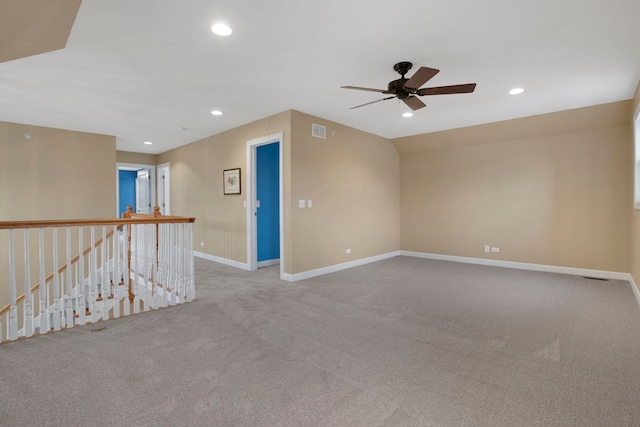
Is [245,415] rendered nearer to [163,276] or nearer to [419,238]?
[163,276]

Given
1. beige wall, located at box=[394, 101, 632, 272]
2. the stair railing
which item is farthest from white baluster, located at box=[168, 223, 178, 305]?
beige wall, located at box=[394, 101, 632, 272]

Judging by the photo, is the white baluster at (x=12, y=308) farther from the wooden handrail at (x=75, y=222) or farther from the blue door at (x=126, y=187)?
the blue door at (x=126, y=187)

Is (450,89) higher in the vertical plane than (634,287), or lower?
higher

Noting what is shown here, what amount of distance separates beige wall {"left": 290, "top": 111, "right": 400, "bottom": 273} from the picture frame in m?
1.43

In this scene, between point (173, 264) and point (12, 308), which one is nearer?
point (12, 308)

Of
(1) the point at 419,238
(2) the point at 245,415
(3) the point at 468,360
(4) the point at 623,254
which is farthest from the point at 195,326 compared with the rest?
(4) the point at 623,254

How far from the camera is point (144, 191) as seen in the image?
329 inches

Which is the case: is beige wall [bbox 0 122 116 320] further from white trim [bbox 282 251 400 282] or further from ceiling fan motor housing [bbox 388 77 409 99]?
ceiling fan motor housing [bbox 388 77 409 99]

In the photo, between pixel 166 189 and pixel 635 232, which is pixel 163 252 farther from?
pixel 635 232

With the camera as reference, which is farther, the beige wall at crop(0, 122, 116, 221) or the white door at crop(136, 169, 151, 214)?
the white door at crop(136, 169, 151, 214)

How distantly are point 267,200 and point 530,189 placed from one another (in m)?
4.69

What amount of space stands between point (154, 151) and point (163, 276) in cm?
555

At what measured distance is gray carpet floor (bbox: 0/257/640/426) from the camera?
1.69m

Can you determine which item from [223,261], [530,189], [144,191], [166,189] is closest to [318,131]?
[223,261]
